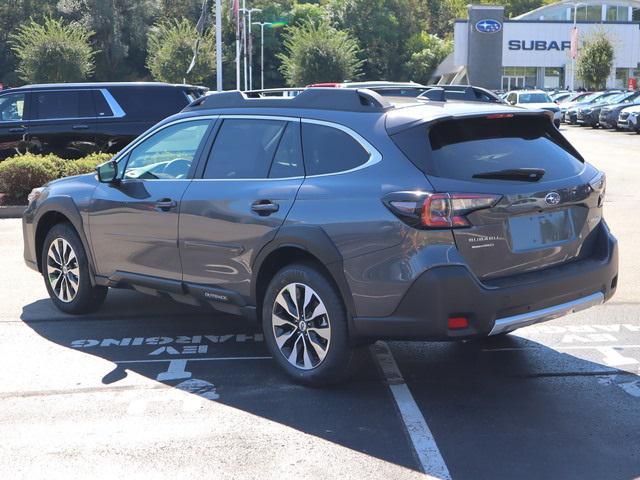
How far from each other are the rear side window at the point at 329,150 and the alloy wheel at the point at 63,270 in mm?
2583

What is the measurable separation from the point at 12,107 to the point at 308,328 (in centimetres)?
1180

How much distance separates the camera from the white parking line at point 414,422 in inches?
164

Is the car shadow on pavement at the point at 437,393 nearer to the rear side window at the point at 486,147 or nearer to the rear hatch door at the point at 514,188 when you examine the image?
the rear hatch door at the point at 514,188

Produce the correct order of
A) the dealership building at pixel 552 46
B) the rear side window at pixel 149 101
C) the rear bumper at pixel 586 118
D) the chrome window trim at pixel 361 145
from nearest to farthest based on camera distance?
the chrome window trim at pixel 361 145
the rear side window at pixel 149 101
the rear bumper at pixel 586 118
the dealership building at pixel 552 46

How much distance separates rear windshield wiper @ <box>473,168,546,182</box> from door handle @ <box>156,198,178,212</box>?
2.22m

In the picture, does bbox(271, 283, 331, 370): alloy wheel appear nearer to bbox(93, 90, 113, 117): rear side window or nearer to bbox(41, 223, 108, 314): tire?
bbox(41, 223, 108, 314): tire

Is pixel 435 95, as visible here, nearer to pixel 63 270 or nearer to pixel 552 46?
pixel 63 270

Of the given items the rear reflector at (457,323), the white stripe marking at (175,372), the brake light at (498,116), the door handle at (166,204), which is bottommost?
the white stripe marking at (175,372)

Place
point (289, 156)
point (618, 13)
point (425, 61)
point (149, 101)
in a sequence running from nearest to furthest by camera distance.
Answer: point (289, 156)
point (149, 101)
point (618, 13)
point (425, 61)

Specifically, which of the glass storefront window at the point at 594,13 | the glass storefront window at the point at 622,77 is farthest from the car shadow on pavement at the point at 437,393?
the glass storefront window at the point at 594,13

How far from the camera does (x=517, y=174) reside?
4973mm

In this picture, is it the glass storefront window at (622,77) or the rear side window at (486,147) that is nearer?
the rear side window at (486,147)

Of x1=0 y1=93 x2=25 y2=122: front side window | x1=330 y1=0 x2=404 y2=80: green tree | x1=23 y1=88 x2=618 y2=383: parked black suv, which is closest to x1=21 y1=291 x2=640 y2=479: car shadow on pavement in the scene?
x1=23 y1=88 x2=618 y2=383: parked black suv

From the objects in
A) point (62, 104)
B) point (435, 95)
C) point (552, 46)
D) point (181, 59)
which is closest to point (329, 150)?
point (435, 95)
